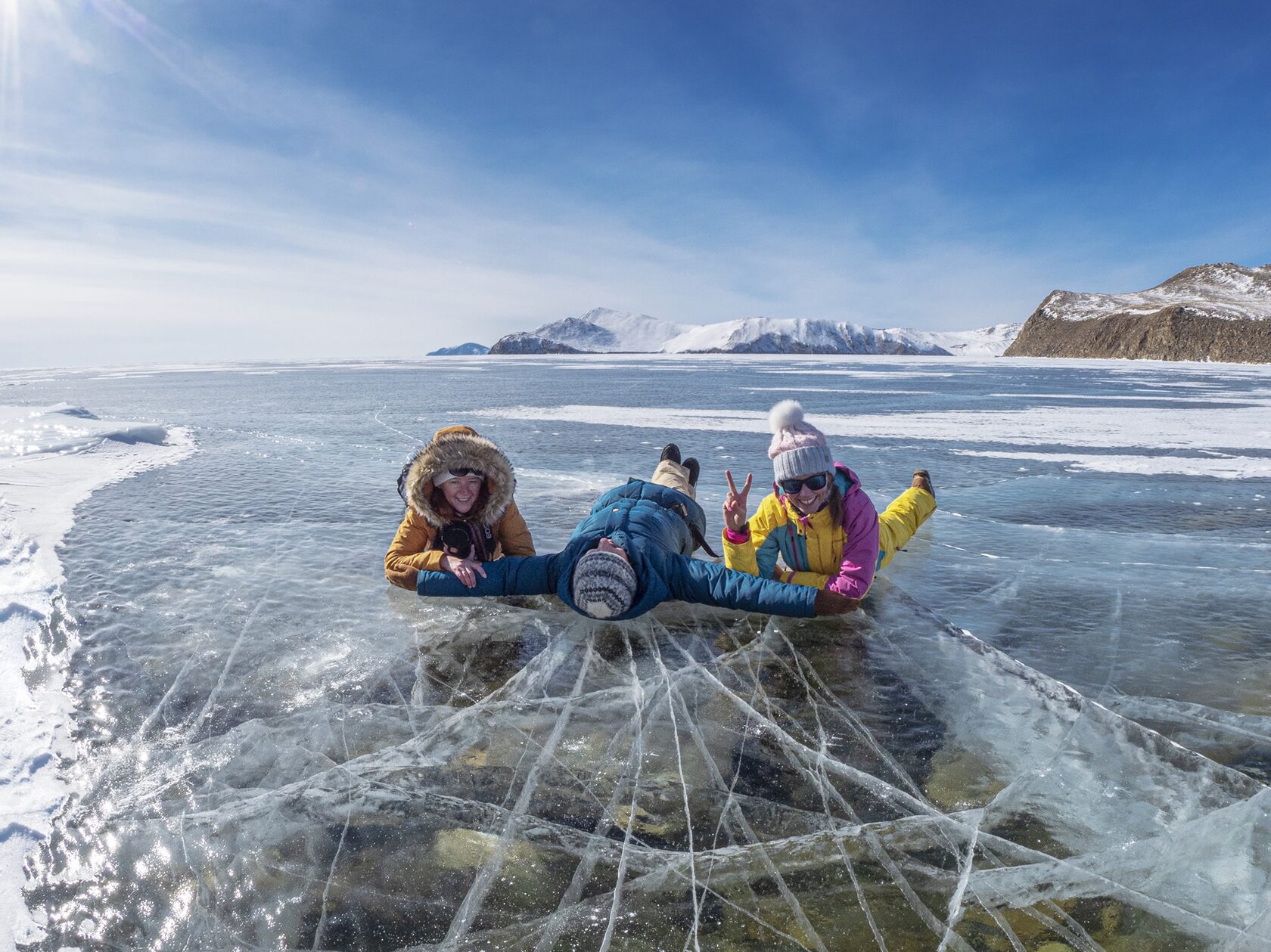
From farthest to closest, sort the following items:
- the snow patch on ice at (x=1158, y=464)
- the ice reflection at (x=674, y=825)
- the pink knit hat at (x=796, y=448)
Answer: the snow patch on ice at (x=1158, y=464) → the pink knit hat at (x=796, y=448) → the ice reflection at (x=674, y=825)

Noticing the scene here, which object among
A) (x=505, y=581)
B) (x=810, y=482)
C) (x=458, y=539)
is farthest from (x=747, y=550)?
(x=458, y=539)

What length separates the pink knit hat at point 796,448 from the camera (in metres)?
4.17

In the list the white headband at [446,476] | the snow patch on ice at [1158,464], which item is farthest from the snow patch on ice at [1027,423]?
the white headband at [446,476]

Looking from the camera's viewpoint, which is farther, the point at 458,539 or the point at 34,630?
the point at 458,539

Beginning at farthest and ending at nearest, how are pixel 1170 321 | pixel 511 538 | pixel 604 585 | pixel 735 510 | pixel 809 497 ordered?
pixel 1170 321
pixel 511 538
pixel 735 510
pixel 809 497
pixel 604 585

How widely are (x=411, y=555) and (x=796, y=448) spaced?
2.71 meters

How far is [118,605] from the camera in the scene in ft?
15.2

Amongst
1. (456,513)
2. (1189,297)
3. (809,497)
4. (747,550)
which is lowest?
(747,550)

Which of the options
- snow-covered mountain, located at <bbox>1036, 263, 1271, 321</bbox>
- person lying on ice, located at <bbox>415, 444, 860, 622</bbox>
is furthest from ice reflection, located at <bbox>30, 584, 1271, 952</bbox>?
snow-covered mountain, located at <bbox>1036, 263, 1271, 321</bbox>

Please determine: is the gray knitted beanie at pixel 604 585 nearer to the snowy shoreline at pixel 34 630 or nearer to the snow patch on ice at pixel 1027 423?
the snowy shoreline at pixel 34 630

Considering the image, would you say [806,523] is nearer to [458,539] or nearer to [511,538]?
[511,538]

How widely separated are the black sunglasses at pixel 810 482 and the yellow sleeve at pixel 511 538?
1.92 meters

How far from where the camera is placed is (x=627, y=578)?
4309 millimetres

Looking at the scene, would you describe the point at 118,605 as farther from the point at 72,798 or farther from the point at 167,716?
the point at 72,798
